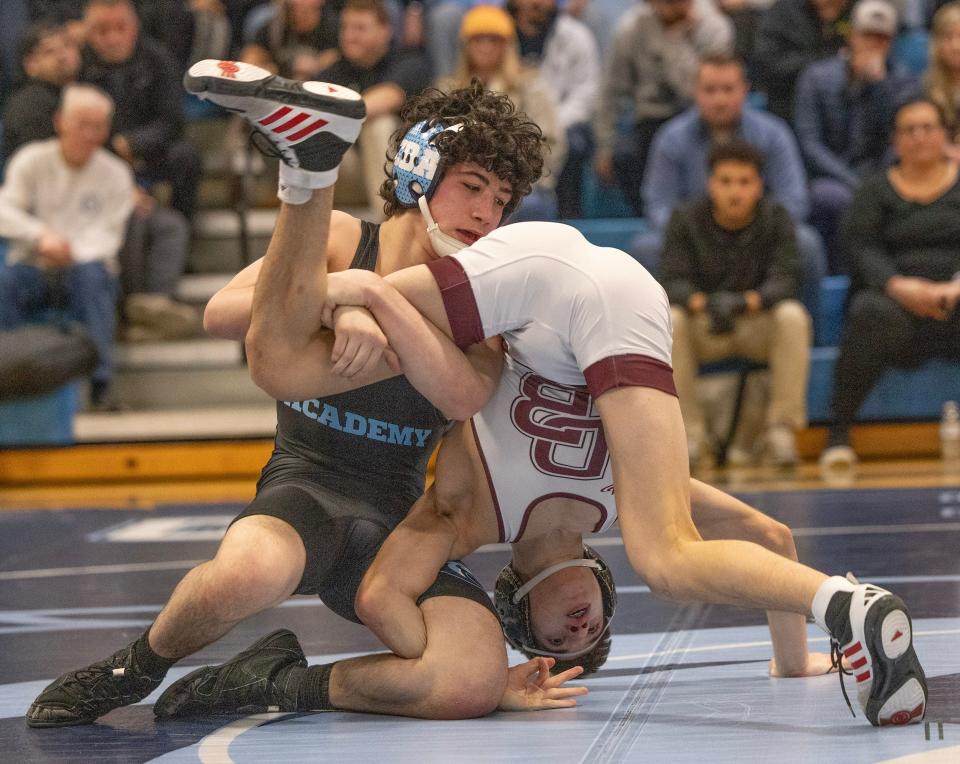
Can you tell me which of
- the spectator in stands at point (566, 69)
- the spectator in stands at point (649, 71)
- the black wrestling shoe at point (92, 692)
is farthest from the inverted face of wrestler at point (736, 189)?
the black wrestling shoe at point (92, 692)

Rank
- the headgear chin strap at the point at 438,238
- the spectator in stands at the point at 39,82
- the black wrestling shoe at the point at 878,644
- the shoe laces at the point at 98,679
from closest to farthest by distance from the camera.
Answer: the black wrestling shoe at the point at 878,644 → the shoe laces at the point at 98,679 → the headgear chin strap at the point at 438,238 → the spectator in stands at the point at 39,82

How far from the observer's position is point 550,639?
332 cm

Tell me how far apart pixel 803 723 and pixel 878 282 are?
4.67 m

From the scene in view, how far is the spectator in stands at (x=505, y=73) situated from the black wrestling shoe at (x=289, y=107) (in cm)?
479

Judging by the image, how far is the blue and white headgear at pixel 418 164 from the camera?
338 cm

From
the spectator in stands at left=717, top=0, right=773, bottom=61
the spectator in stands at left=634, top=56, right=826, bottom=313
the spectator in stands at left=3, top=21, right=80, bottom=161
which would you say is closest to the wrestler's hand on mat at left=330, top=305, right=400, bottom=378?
the spectator in stands at left=634, top=56, right=826, bottom=313

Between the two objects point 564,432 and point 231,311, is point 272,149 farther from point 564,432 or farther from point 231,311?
point 564,432

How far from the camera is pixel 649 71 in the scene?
8523 mm

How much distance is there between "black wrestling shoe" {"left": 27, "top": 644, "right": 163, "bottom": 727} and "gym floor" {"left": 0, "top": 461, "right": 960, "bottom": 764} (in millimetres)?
35

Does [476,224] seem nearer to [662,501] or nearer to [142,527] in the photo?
[662,501]

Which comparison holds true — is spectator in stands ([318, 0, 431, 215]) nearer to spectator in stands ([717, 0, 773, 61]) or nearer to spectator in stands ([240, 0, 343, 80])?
spectator in stands ([240, 0, 343, 80])

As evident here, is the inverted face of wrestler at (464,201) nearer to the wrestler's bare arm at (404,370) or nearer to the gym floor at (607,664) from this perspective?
the wrestler's bare arm at (404,370)

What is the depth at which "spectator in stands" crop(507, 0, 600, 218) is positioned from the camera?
8648 millimetres

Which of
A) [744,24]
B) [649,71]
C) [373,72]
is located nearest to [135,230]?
[373,72]
